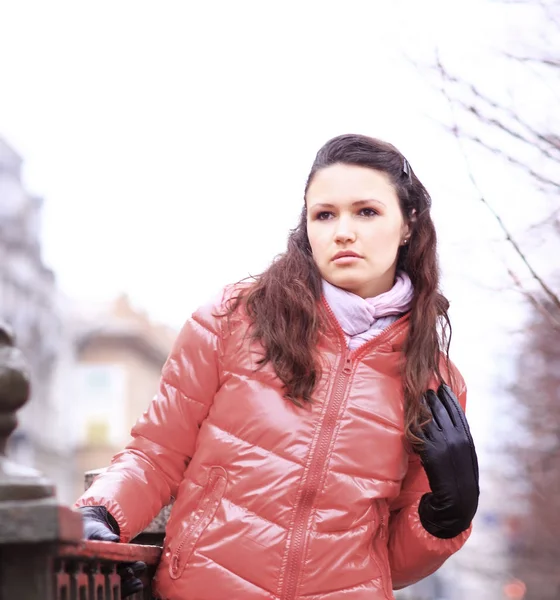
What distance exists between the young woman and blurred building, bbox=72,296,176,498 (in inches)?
1980

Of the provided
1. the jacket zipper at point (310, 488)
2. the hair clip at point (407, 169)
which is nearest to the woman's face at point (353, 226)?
the hair clip at point (407, 169)

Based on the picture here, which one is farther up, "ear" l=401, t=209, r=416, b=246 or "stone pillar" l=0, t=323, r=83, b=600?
"ear" l=401, t=209, r=416, b=246

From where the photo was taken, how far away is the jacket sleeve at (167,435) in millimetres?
3578

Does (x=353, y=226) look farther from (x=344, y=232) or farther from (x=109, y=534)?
(x=109, y=534)

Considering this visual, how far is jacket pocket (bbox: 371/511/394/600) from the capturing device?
3703 millimetres

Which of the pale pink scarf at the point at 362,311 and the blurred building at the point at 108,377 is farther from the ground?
the pale pink scarf at the point at 362,311

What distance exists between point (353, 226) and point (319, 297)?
0.90ft

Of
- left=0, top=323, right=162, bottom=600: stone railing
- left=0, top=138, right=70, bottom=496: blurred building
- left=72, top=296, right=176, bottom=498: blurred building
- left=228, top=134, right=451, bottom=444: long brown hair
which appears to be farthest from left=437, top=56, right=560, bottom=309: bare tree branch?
left=72, top=296, right=176, bottom=498: blurred building

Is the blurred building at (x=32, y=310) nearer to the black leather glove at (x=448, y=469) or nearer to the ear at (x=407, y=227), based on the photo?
the ear at (x=407, y=227)

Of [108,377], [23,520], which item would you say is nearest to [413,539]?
[23,520]

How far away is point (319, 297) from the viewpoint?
3992 mm

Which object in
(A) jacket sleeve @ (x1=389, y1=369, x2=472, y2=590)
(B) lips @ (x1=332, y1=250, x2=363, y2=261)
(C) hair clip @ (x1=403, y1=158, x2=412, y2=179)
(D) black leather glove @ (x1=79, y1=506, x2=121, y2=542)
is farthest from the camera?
(C) hair clip @ (x1=403, y1=158, x2=412, y2=179)

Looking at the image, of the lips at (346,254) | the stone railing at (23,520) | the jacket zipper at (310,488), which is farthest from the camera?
the lips at (346,254)

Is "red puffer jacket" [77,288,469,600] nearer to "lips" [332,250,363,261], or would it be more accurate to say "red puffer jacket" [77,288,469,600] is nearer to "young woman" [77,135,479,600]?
"young woman" [77,135,479,600]
